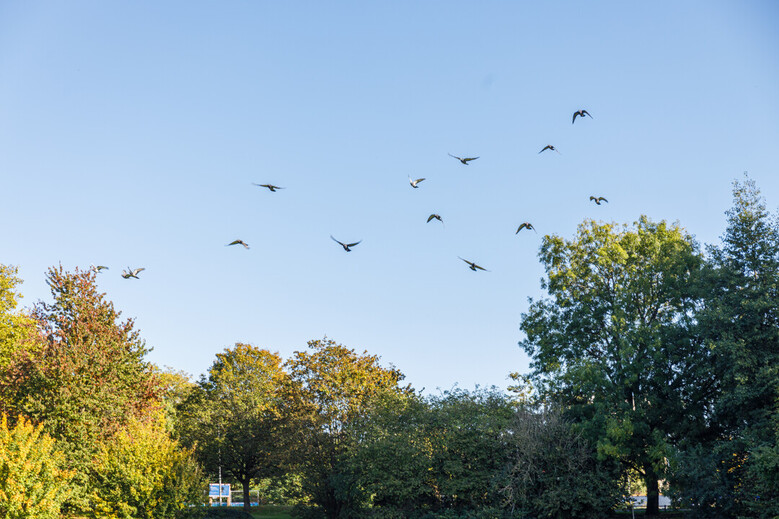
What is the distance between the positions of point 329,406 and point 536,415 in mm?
12845

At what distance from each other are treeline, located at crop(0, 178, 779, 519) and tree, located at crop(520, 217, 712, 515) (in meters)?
0.10

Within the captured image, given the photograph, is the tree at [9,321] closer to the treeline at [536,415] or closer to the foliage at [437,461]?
the treeline at [536,415]

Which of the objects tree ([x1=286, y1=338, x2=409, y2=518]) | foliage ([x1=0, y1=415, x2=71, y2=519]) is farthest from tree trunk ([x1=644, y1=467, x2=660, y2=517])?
foliage ([x1=0, y1=415, x2=71, y2=519])

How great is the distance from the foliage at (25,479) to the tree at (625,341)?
21.4 meters

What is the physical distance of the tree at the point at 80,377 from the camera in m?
25.9

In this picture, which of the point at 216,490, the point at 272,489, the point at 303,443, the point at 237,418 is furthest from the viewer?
the point at 272,489

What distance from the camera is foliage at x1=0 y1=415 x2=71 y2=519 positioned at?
17.7m

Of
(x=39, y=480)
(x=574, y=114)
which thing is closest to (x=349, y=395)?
(x=39, y=480)

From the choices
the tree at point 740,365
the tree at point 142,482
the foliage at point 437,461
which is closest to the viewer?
the tree at point 142,482

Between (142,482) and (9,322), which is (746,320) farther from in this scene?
(9,322)

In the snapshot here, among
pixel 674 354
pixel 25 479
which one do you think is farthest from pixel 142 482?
pixel 674 354

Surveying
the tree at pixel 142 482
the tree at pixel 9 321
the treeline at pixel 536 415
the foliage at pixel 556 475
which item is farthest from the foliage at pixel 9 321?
the foliage at pixel 556 475

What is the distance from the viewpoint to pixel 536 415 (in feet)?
97.8

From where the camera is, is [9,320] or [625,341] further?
[9,320]
